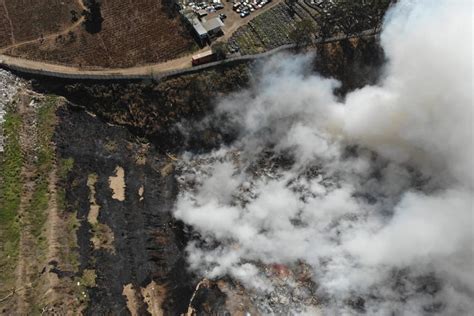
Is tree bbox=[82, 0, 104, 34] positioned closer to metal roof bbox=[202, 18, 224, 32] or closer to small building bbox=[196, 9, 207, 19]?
small building bbox=[196, 9, 207, 19]

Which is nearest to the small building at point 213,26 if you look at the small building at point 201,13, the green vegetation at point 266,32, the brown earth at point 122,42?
the small building at point 201,13

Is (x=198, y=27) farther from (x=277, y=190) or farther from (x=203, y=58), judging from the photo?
(x=277, y=190)

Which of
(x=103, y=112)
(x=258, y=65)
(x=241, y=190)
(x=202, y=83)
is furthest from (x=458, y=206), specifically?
(x=103, y=112)

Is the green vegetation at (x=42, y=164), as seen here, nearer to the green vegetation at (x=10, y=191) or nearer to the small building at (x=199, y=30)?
the green vegetation at (x=10, y=191)

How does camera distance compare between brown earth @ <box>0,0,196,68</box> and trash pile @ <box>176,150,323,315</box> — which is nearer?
trash pile @ <box>176,150,323,315</box>

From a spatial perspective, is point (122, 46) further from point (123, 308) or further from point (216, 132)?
point (123, 308)

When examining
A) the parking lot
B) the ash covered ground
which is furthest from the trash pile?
the parking lot
